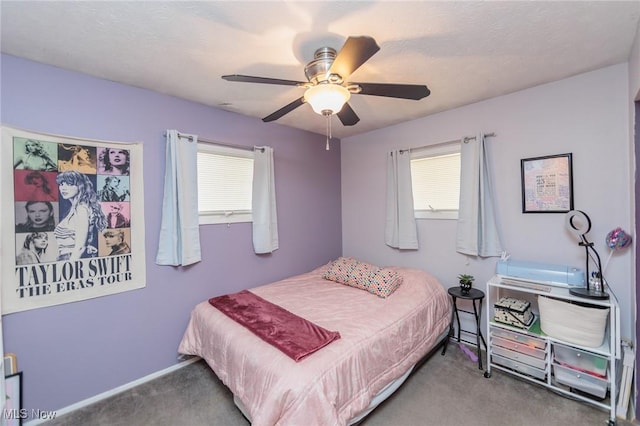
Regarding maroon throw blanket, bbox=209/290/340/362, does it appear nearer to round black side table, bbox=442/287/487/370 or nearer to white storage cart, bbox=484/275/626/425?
round black side table, bbox=442/287/487/370

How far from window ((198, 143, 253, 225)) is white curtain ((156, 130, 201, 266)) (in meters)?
0.15

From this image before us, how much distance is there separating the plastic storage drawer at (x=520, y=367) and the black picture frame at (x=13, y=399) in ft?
11.3

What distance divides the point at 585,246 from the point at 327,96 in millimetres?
2228

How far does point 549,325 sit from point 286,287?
2170mm

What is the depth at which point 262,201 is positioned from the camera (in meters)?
2.91

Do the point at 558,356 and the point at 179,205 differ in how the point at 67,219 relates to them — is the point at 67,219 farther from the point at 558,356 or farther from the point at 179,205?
the point at 558,356

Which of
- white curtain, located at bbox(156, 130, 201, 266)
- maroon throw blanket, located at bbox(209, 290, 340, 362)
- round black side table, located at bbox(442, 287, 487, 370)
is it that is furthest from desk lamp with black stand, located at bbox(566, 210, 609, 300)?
white curtain, located at bbox(156, 130, 201, 266)

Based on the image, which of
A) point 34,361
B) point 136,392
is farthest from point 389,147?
point 34,361

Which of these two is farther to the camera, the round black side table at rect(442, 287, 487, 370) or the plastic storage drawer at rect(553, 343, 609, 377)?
the round black side table at rect(442, 287, 487, 370)

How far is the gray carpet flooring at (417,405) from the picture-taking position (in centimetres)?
180

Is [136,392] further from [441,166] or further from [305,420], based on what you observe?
[441,166]

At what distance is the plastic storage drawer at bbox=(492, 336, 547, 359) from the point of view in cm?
204

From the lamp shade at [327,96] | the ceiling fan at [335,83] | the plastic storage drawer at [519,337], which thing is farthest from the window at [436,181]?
the lamp shade at [327,96]

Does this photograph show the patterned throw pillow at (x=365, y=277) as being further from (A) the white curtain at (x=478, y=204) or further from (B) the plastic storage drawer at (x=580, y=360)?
(B) the plastic storage drawer at (x=580, y=360)
